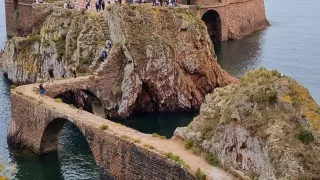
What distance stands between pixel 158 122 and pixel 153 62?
579 centimetres

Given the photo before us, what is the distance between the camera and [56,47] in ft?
208

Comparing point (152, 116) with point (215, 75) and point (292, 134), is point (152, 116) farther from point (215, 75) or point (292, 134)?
point (292, 134)

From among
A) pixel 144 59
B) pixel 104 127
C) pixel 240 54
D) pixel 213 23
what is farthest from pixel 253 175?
pixel 213 23

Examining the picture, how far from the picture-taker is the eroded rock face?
57.0 m

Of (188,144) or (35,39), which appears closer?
(188,144)

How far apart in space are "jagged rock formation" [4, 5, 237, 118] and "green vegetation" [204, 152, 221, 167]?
79.8ft

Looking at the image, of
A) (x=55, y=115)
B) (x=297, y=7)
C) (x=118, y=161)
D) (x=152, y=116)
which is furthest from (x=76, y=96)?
(x=297, y=7)

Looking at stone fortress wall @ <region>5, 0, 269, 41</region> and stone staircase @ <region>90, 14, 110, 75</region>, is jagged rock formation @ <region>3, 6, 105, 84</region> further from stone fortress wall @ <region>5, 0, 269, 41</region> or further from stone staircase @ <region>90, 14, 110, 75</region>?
stone fortress wall @ <region>5, 0, 269, 41</region>

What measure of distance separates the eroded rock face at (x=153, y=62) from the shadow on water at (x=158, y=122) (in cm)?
70

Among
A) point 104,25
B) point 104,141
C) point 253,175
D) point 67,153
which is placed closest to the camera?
point 253,175

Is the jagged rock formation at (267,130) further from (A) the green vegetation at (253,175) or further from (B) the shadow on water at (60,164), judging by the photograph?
(B) the shadow on water at (60,164)

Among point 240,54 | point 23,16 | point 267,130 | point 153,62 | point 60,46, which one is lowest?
point 240,54

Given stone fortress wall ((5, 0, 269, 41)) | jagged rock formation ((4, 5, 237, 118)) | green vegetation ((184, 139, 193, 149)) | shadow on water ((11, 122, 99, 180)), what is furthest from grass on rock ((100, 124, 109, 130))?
stone fortress wall ((5, 0, 269, 41))

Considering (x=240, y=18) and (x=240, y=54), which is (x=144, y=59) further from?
(x=240, y=18)
